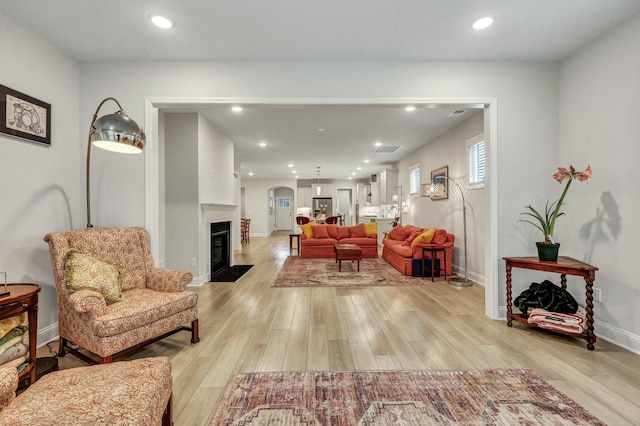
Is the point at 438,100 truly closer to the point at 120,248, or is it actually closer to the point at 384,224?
the point at 120,248

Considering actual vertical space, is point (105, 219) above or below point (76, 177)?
below

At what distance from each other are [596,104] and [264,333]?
391 centimetres

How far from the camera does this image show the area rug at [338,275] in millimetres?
4832

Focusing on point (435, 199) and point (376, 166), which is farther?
point (376, 166)

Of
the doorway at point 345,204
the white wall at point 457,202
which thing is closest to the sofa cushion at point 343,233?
the white wall at point 457,202

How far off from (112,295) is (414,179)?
7259mm

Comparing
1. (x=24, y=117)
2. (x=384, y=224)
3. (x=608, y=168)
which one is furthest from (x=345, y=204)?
(x=24, y=117)

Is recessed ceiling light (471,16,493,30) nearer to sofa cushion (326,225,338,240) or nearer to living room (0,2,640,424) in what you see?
living room (0,2,640,424)

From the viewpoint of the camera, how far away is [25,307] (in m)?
1.86

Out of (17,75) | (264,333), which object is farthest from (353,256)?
(17,75)

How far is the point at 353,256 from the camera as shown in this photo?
18.5 feet

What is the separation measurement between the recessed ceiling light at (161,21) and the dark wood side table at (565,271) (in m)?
3.89

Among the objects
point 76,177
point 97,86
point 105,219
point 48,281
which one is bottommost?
point 48,281

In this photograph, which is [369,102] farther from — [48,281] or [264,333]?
[48,281]
